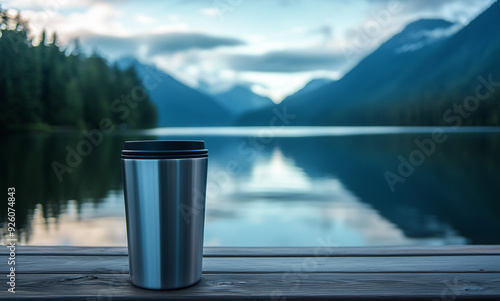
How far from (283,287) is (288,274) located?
0.17 meters

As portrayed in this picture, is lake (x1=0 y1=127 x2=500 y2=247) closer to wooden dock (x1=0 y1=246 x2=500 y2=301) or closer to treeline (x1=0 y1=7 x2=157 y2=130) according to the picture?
wooden dock (x1=0 y1=246 x2=500 y2=301)

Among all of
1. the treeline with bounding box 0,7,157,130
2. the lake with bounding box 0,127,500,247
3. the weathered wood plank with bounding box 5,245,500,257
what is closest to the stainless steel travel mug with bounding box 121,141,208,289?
the weathered wood plank with bounding box 5,245,500,257

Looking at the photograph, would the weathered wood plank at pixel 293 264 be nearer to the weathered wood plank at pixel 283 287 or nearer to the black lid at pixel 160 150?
the weathered wood plank at pixel 283 287

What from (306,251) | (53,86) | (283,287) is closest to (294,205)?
(306,251)

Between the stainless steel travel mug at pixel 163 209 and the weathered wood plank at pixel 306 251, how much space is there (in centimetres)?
48

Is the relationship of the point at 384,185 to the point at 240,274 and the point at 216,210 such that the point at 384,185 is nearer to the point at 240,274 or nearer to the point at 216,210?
the point at 216,210

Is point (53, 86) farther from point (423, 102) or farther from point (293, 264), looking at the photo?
point (423, 102)

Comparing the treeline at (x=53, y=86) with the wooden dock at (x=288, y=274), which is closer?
the wooden dock at (x=288, y=274)

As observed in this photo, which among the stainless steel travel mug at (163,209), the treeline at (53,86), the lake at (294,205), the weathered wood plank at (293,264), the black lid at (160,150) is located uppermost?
the treeline at (53,86)

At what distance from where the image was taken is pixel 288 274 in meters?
2.08

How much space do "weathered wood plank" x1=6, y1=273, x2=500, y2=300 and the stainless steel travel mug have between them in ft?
0.28

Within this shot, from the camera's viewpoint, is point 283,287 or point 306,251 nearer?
point 283,287

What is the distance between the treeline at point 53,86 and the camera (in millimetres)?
44969

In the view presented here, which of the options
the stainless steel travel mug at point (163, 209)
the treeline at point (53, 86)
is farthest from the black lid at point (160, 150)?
the treeline at point (53, 86)
